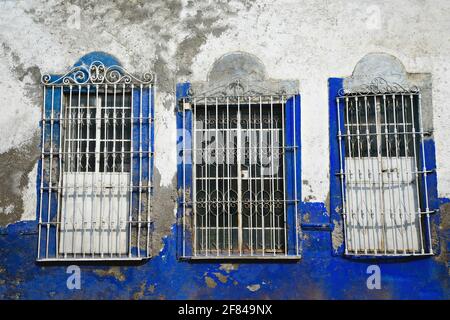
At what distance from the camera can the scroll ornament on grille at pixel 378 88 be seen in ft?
16.9

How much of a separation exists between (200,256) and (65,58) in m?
2.84

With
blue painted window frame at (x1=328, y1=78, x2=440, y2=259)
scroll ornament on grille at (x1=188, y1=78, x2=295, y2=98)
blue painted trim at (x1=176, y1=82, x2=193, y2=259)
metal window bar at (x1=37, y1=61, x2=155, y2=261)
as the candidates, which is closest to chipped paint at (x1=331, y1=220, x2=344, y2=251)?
blue painted window frame at (x1=328, y1=78, x2=440, y2=259)

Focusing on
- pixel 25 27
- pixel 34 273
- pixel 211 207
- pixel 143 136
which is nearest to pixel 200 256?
pixel 211 207

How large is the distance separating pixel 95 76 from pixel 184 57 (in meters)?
1.08

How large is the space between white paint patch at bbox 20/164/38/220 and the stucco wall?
12 millimetres

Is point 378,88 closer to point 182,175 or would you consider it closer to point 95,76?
point 182,175

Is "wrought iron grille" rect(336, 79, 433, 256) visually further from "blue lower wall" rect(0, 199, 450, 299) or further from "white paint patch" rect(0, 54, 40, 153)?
"white paint patch" rect(0, 54, 40, 153)

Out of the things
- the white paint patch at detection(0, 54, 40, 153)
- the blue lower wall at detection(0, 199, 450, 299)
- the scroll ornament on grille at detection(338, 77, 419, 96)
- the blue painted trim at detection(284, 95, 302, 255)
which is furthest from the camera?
the white paint patch at detection(0, 54, 40, 153)

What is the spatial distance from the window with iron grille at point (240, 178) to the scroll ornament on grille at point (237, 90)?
0.04m

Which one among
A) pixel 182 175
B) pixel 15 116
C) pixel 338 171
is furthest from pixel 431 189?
pixel 15 116

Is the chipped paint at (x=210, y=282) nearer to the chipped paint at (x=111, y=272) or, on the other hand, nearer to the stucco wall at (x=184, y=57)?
the stucco wall at (x=184, y=57)

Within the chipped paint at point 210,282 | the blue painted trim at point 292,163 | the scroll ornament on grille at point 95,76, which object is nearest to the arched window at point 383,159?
the blue painted trim at point 292,163

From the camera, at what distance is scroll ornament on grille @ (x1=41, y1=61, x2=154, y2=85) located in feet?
17.4

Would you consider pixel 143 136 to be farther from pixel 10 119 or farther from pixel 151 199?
pixel 10 119
